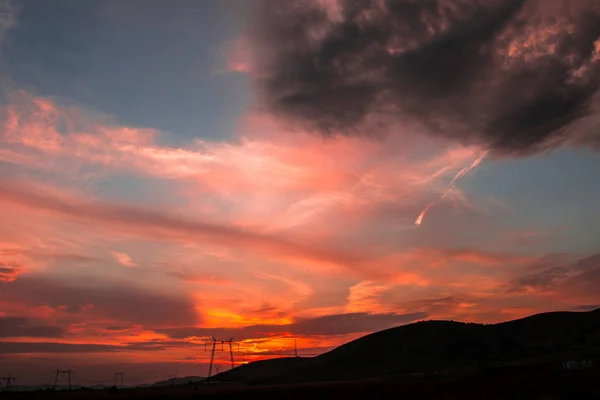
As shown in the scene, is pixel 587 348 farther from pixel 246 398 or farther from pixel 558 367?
pixel 246 398

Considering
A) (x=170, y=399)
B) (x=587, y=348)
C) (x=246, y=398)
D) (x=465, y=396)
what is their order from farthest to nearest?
(x=587, y=348) → (x=170, y=399) → (x=246, y=398) → (x=465, y=396)

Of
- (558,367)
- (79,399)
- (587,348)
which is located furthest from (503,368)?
(79,399)

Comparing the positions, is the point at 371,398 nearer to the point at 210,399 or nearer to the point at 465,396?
the point at 465,396

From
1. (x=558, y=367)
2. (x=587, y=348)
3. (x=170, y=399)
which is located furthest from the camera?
(x=587, y=348)

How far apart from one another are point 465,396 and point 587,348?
140 metres

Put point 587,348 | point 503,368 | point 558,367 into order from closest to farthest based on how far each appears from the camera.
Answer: point 558,367, point 503,368, point 587,348

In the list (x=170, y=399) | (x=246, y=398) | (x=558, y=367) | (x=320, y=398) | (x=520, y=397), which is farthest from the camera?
(x=558, y=367)

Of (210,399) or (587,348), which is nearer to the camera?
(210,399)

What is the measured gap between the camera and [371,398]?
94.6 m

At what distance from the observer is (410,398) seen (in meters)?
91.1

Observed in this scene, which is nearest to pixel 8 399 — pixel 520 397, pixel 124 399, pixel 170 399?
pixel 124 399

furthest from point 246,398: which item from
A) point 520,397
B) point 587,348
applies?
point 587,348

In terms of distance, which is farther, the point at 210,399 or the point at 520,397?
the point at 210,399

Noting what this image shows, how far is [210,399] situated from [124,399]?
23.9 metres
